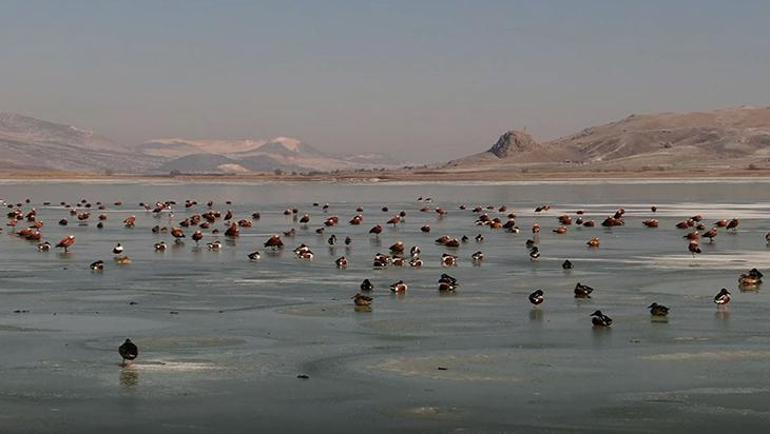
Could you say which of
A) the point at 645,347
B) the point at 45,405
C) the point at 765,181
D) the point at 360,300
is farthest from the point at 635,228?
the point at 765,181

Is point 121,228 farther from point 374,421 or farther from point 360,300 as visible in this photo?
point 374,421

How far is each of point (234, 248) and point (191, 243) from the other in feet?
9.53

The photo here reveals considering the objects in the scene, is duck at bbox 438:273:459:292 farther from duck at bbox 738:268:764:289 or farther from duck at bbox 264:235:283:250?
duck at bbox 264:235:283:250

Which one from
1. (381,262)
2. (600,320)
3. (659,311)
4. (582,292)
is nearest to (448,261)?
(381,262)

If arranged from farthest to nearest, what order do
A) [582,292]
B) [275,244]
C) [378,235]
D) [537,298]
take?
[378,235]
[275,244]
[582,292]
[537,298]

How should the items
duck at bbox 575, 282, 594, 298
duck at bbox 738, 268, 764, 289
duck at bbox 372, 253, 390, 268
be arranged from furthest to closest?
duck at bbox 372, 253, 390, 268 → duck at bbox 738, 268, 764, 289 → duck at bbox 575, 282, 594, 298

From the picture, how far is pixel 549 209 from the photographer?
63344 millimetres

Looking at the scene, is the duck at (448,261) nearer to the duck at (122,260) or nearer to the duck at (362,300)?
the duck at (122,260)

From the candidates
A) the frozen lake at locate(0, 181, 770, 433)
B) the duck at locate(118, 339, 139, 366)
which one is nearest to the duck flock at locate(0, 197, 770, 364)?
the duck at locate(118, 339, 139, 366)

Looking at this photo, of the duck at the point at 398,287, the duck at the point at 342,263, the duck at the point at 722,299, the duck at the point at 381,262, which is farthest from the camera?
the duck at the point at 381,262

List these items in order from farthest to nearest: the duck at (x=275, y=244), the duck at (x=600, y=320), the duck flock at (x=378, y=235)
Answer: the duck at (x=275, y=244)
the duck flock at (x=378, y=235)
the duck at (x=600, y=320)

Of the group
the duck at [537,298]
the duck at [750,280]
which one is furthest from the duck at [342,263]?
the duck at [750,280]

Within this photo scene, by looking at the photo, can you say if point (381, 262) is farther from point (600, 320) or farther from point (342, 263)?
point (600, 320)

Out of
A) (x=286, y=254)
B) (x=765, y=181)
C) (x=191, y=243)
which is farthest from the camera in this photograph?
(x=765, y=181)
